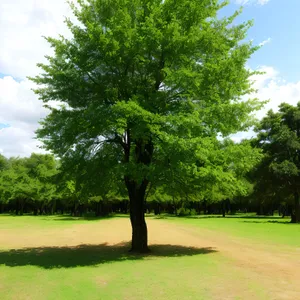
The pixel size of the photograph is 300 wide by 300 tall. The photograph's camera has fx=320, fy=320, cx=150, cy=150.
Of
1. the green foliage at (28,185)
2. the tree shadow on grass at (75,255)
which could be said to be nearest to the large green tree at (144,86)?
the tree shadow on grass at (75,255)

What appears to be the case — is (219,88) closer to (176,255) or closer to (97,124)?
(97,124)

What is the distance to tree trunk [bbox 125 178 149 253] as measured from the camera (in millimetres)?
16359

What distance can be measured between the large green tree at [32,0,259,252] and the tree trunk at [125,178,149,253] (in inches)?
2.0

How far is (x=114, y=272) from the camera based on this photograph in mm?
11086

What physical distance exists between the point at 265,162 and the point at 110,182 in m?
33.8

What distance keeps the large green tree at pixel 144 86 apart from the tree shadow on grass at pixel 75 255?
4.72ft

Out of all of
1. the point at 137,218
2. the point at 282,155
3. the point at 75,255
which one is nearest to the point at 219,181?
the point at 137,218

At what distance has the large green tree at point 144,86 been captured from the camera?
13688 millimetres

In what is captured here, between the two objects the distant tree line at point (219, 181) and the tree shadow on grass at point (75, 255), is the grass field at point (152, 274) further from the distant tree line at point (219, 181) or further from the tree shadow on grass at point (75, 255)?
the distant tree line at point (219, 181)

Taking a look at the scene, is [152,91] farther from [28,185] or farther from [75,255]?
[28,185]

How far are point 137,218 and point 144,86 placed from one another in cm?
676

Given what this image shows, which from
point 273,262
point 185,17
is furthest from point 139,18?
point 273,262

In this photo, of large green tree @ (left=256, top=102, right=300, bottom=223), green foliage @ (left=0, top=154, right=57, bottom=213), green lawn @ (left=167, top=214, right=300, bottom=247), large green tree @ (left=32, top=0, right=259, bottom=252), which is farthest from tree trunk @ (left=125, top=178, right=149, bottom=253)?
green foliage @ (left=0, top=154, right=57, bottom=213)

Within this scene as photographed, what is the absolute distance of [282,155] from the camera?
45.0 metres
